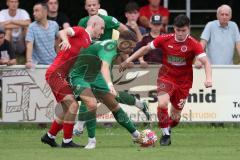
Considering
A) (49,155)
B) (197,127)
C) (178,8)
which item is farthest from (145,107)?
(178,8)

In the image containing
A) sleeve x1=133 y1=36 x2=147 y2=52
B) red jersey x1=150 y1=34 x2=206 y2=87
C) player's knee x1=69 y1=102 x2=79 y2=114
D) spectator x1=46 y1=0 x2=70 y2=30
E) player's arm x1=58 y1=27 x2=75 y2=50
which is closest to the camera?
player's arm x1=58 y1=27 x2=75 y2=50

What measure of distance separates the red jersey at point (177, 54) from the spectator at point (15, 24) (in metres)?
4.52

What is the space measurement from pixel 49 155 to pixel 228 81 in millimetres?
6126

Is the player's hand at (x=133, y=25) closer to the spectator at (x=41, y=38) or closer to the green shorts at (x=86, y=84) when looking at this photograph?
the spectator at (x=41, y=38)

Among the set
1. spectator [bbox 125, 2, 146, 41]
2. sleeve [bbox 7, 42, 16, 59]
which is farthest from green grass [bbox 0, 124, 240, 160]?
spectator [bbox 125, 2, 146, 41]

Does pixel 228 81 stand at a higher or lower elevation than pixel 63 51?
lower

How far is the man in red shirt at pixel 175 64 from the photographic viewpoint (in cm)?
1634

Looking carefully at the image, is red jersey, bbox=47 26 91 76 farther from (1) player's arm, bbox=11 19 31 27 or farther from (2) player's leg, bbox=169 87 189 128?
(1) player's arm, bbox=11 19 31 27

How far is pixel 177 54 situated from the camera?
54.2 feet

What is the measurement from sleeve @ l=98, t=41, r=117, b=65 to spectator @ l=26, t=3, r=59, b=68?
14.1 ft

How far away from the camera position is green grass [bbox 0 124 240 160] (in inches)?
564

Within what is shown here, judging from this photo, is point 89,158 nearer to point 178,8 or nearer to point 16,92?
point 16,92

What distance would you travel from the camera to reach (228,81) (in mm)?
19781

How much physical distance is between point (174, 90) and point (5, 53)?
408 cm
